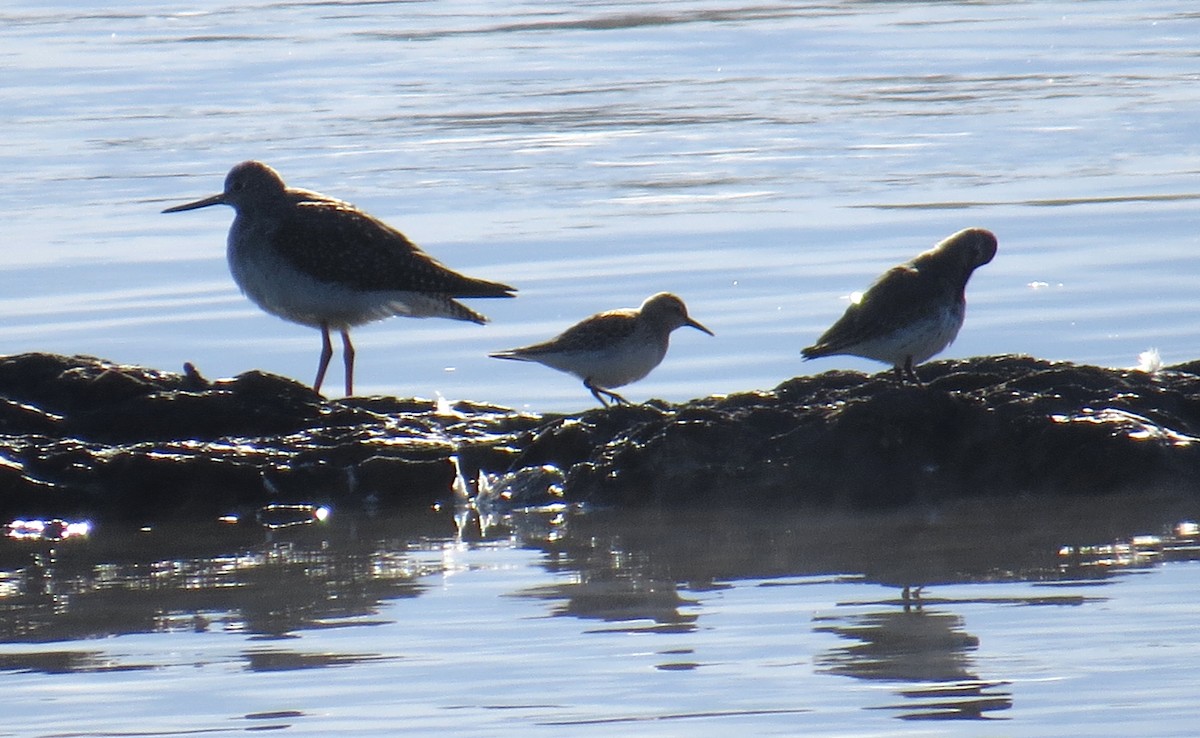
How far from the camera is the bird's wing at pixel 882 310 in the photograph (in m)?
8.24

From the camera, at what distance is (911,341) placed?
8.23 m

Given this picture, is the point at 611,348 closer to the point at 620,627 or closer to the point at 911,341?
the point at 911,341

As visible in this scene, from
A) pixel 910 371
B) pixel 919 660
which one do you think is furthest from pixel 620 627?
pixel 910 371

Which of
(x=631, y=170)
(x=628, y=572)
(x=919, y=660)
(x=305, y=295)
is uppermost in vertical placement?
(x=631, y=170)

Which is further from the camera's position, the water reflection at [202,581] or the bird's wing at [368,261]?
the bird's wing at [368,261]

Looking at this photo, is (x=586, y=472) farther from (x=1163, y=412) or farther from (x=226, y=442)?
(x=1163, y=412)

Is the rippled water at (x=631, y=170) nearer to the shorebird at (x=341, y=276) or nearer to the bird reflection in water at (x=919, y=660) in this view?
the shorebird at (x=341, y=276)

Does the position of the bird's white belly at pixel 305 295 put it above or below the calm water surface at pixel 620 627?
above

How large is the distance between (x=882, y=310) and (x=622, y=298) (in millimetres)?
3259

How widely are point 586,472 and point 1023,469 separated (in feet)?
5.27

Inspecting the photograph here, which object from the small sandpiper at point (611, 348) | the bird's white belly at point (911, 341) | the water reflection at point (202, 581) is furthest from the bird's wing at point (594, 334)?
the water reflection at point (202, 581)

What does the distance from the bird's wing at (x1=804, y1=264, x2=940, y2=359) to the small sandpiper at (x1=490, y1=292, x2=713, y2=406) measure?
0.92 m

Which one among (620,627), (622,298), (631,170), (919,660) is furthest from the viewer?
(631,170)

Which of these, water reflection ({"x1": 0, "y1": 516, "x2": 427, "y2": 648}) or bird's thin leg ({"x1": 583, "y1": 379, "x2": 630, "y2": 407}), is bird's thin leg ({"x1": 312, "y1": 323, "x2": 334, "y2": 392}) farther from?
water reflection ({"x1": 0, "y1": 516, "x2": 427, "y2": 648})
